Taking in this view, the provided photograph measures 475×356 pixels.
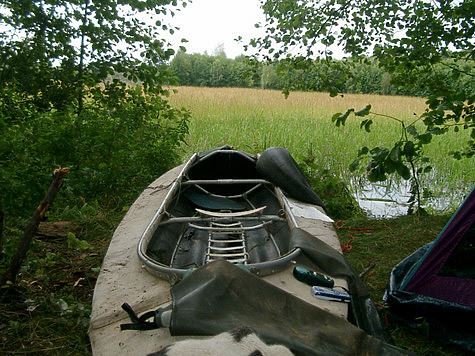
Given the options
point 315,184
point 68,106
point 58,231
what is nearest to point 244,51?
point 315,184

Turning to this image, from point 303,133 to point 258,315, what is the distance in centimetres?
801

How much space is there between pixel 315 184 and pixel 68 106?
327 cm

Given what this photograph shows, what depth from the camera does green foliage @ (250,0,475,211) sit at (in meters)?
3.73

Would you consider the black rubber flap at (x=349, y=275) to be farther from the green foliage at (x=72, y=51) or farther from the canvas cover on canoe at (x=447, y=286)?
the green foliage at (x=72, y=51)

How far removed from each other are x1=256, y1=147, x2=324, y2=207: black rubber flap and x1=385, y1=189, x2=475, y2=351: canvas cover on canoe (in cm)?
112

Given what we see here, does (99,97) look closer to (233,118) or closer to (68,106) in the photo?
(68,106)

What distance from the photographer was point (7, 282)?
9.31 feet

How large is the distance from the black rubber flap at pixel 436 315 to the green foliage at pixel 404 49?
97 cm

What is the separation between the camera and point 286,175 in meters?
4.10

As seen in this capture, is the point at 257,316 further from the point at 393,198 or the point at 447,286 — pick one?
the point at 393,198

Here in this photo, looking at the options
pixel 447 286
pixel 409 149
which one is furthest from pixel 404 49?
pixel 447 286

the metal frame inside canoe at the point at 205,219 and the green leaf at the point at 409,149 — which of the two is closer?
the metal frame inside canoe at the point at 205,219

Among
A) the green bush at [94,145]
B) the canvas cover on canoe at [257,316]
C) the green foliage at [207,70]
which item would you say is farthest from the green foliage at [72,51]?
the green foliage at [207,70]

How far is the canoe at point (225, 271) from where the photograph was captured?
6.12ft
